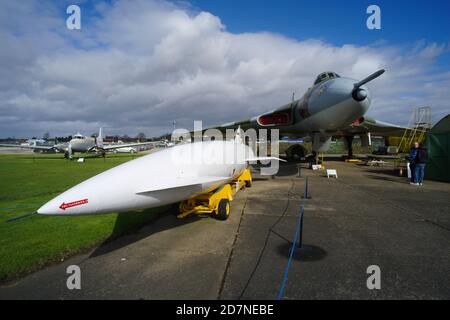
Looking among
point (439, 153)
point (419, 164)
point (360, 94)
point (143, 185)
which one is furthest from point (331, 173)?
point (143, 185)

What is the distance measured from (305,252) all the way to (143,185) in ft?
10.9

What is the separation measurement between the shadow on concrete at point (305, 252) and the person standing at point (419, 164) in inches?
400

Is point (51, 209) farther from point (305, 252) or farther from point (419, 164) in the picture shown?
point (419, 164)

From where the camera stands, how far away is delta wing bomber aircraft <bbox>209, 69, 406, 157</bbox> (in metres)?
10.6

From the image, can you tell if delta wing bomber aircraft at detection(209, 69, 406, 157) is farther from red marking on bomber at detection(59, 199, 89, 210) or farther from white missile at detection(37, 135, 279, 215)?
red marking on bomber at detection(59, 199, 89, 210)

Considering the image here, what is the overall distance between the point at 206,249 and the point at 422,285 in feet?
11.6

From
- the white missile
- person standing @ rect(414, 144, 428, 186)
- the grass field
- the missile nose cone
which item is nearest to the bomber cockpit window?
person standing @ rect(414, 144, 428, 186)

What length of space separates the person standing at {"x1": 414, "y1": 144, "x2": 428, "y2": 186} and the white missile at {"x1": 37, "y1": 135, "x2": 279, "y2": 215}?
1066 centimetres

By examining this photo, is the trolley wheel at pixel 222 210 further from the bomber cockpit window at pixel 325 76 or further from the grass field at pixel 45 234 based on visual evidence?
the bomber cockpit window at pixel 325 76

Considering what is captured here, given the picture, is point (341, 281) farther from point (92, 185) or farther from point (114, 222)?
point (114, 222)

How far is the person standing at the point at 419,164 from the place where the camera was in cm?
1147

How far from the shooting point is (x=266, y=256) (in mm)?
4516

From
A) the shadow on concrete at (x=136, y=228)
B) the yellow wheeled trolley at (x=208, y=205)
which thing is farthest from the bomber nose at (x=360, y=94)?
the shadow on concrete at (x=136, y=228)
